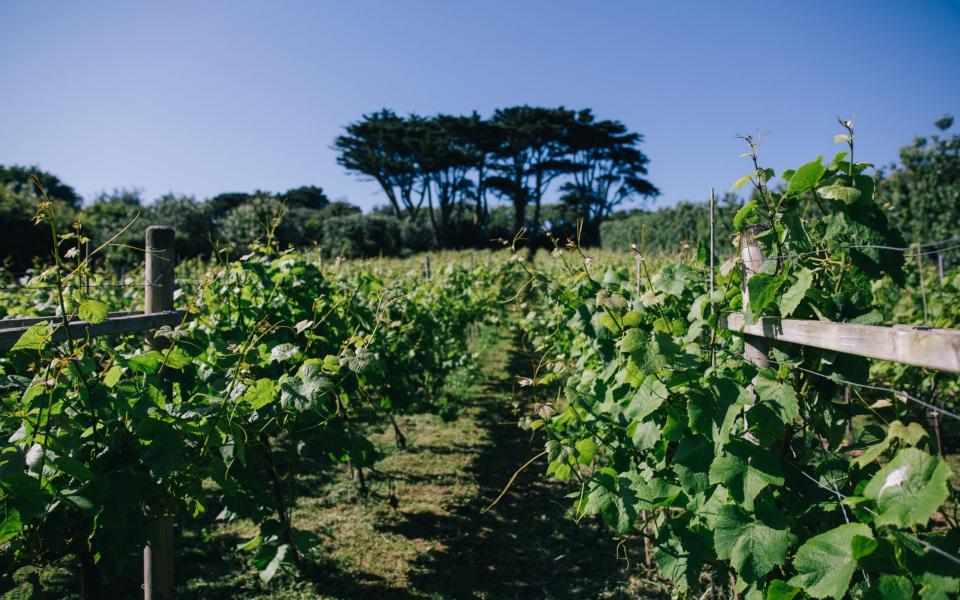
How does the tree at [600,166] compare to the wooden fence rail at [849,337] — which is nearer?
the wooden fence rail at [849,337]

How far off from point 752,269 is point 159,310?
7.92ft

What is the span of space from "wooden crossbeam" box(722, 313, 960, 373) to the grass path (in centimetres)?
144

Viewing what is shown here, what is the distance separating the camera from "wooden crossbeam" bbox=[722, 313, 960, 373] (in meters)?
0.86

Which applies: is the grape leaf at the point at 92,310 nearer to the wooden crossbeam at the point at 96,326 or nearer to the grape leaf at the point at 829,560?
the wooden crossbeam at the point at 96,326

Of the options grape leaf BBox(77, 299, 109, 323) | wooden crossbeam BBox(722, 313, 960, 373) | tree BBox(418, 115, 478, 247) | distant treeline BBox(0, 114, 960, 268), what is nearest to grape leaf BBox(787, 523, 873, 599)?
wooden crossbeam BBox(722, 313, 960, 373)

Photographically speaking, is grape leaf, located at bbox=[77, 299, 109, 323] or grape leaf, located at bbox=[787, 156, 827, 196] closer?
grape leaf, located at bbox=[787, 156, 827, 196]

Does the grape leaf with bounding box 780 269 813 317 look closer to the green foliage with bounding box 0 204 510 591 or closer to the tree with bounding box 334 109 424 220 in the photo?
the green foliage with bounding box 0 204 510 591

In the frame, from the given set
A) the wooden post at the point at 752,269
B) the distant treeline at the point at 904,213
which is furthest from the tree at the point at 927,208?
the wooden post at the point at 752,269

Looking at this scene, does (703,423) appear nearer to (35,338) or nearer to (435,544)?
(35,338)

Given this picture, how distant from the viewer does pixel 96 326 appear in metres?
1.96

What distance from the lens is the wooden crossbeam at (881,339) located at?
0.86 m

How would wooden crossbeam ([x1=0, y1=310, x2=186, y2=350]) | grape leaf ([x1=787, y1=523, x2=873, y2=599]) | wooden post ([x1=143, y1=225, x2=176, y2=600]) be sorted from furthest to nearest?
wooden post ([x1=143, y1=225, x2=176, y2=600]) < wooden crossbeam ([x1=0, y1=310, x2=186, y2=350]) < grape leaf ([x1=787, y1=523, x2=873, y2=599])

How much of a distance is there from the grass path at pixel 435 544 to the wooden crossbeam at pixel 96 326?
4.91 ft

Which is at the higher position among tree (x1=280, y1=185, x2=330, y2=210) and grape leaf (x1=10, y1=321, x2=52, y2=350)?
tree (x1=280, y1=185, x2=330, y2=210)
